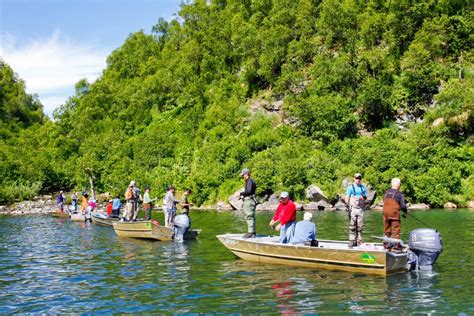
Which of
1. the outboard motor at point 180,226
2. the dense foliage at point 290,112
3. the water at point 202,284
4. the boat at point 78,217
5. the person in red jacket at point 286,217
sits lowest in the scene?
the water at point 202,284

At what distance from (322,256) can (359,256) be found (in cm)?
125

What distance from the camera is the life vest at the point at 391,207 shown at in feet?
51.0

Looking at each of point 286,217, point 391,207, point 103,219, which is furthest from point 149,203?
point 391,207

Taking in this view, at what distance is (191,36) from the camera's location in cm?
9812

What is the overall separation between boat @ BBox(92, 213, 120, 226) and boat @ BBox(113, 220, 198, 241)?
284 inches

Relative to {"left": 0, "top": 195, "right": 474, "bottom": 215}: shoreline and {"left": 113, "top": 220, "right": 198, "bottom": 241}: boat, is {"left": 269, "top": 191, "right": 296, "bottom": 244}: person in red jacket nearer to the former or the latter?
{"left": 113, "top": 220, "right": 198, "bottom": 241}: boat

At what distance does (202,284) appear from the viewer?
46.5 feet

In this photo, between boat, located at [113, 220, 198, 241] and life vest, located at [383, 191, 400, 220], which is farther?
boat, located at [113, 220, 198, 241]

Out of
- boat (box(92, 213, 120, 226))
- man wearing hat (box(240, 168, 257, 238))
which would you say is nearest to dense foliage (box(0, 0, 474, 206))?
boat (box(92, 213, 120, 226))

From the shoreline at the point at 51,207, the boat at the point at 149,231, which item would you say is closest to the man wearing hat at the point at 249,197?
the boat at the point at 149,231

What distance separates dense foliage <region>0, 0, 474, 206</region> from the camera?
5228 centimetres

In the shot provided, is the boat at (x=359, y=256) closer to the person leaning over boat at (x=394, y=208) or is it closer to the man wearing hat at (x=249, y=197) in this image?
the person leaning over boat at (x=394, y=208)

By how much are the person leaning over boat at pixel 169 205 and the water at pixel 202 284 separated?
8.14 feet

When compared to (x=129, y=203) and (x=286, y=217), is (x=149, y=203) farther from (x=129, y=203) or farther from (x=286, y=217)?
(x=286, y=217)
